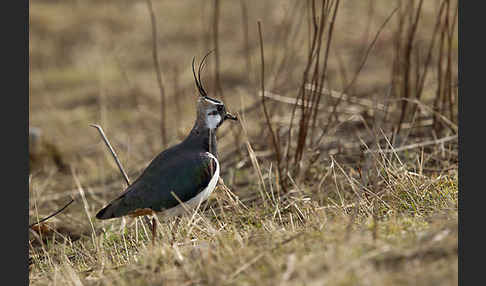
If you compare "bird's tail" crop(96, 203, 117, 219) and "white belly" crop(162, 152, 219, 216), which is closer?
"bird's tail" crop(96, 203, 117, 219)

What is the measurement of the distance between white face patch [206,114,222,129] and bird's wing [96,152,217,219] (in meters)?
0.27

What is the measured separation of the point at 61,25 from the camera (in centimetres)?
1066

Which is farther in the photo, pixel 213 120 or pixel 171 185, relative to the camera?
pixel 213 120

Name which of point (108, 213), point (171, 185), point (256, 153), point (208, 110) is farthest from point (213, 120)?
point (256, 153)

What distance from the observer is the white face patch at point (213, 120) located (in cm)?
427

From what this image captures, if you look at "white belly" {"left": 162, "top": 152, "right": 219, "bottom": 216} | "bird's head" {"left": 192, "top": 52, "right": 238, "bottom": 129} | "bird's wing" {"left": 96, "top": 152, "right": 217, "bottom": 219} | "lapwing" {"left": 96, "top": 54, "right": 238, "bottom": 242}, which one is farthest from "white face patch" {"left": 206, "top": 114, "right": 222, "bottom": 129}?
"white belly" {"left": 162, "top": 152, "right": 219, "bottom": 216}

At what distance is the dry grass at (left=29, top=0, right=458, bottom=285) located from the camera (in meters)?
3.04

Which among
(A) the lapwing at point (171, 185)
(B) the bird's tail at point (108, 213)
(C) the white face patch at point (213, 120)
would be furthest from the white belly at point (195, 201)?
(C) the white face patch at point (213, 120)

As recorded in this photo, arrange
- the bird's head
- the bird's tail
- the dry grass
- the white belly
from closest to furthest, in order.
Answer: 1. the dry grass
2. the bird's tail
3. the white belly
4. the bird's head

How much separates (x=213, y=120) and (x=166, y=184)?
627 mm

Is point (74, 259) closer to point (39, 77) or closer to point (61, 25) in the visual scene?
point (39, 77)

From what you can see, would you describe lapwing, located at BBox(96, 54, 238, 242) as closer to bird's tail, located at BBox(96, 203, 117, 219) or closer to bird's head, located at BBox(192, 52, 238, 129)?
bird's tail, located at BBox(96, 203, 117, 219)

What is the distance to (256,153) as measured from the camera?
560cm

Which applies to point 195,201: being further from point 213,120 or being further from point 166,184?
point 213,120
